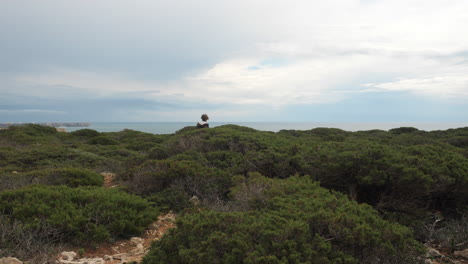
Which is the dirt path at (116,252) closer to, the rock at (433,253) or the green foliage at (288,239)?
the green foliage at (288,239)

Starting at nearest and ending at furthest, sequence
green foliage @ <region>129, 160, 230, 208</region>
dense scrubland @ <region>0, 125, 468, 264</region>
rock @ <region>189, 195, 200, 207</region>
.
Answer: dense scrubland @ <region>0, 125, 468, 264</region>
rock @ <region>189, 195, 200, 207</region>
green foliage @ <region>129, 160, 230, 208</region>

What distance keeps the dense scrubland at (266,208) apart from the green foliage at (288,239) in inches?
0.5

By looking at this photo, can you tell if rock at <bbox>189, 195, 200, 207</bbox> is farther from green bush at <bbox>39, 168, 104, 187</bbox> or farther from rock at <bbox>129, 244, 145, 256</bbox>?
green bush at <bbox>39, 168, 104, 187</bbox>

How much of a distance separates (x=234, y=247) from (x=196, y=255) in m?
0.39

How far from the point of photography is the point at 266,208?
Result: 3750 millimetres

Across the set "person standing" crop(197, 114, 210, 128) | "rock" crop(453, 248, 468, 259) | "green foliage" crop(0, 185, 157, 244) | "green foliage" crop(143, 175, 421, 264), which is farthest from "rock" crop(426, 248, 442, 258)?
"person standing" crop(197, 114, 210, 128)

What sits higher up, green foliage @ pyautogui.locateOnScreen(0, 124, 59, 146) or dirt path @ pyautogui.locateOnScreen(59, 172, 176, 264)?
green foliage @ pyautogui.locateOnScreen(0, 124, 59, 146)

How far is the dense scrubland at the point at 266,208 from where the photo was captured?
9.69 ft

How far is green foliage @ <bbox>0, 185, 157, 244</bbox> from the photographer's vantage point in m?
4.25

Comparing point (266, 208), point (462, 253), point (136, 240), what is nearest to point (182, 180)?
point (136, 240)

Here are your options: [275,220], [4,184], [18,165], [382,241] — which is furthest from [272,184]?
[18,165]

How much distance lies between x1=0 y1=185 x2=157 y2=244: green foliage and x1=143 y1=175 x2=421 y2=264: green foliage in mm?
1558

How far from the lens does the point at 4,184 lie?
6.93 metres

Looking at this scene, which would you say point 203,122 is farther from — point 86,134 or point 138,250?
point 86,134
